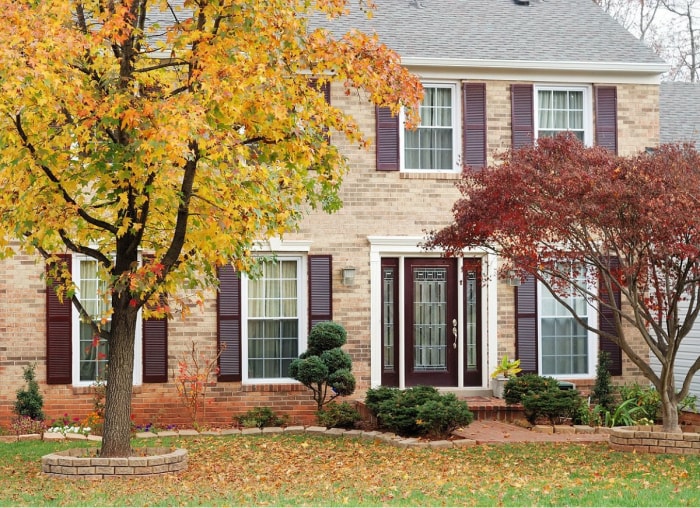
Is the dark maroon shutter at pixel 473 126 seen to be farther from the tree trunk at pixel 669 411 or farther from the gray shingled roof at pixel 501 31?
the tree trunk at pixel 669 411

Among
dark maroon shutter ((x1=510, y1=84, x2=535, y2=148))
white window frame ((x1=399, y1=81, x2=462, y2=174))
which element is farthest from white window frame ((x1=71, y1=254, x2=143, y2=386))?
dark maroon shutter ((x1=510, y1=84, x2=535, y2=148))

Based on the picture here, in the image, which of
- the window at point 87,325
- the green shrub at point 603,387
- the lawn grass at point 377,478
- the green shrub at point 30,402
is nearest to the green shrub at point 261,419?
the lawn grass at point 377,478

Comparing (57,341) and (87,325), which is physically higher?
(87,325)

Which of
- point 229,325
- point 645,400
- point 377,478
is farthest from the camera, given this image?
point 229,325

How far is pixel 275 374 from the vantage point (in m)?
15.9

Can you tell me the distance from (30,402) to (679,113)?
505 inches

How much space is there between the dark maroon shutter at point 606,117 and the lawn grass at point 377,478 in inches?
220

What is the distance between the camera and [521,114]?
1634 cm

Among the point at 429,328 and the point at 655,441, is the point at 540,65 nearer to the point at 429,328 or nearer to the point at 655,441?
the point at 429,328

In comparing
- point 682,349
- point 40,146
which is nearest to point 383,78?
point 40,146

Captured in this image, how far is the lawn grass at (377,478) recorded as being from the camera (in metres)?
9.12

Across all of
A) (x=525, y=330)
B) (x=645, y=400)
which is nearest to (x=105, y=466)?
(x=525, y=330)

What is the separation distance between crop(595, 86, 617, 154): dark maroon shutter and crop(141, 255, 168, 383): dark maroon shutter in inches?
294

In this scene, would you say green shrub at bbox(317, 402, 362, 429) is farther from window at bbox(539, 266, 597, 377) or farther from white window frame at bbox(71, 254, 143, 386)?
window at bbox(539, 266, 597, 377)
